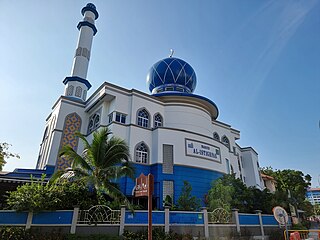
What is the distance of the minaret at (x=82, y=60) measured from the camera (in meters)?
22.1

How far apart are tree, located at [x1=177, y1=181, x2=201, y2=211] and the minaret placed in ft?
43.0

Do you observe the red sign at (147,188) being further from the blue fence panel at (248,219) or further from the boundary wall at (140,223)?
the blue fence panel at (248,219)

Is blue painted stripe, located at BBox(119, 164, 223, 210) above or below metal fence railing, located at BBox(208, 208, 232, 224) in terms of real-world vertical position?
above

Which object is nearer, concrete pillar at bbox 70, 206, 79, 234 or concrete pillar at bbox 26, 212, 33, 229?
concrete pillar at bbox 26, 212, 33, 229

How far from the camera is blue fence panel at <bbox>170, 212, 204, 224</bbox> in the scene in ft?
36.6

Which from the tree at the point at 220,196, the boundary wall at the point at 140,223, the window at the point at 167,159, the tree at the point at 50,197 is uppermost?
the window at the point at 167,159

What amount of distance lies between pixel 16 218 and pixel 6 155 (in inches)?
274

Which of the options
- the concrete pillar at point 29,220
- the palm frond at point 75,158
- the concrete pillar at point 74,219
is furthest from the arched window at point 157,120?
the concrete pillar at point 29,220

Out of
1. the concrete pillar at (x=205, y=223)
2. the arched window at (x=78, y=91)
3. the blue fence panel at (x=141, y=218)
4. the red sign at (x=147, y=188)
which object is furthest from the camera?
the arched window at (x=78, y=91)

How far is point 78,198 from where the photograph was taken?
1057cm

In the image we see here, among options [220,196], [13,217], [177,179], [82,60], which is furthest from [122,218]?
[82,60]

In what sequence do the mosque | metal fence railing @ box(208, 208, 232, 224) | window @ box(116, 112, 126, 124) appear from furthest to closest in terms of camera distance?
window @ box(116, 112, 126, 124)
the mosque
metal fence railing @ box(208, 208, 232, 224)

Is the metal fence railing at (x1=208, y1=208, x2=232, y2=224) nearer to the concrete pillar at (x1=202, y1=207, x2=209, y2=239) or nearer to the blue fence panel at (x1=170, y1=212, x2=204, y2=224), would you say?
the concrete pillar at (x1=202, y1=207, x2=209, y2=239)

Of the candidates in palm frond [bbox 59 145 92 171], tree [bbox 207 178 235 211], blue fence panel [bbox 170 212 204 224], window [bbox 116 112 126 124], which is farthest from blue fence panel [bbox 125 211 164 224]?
window [bbox 116 112 126 124]
